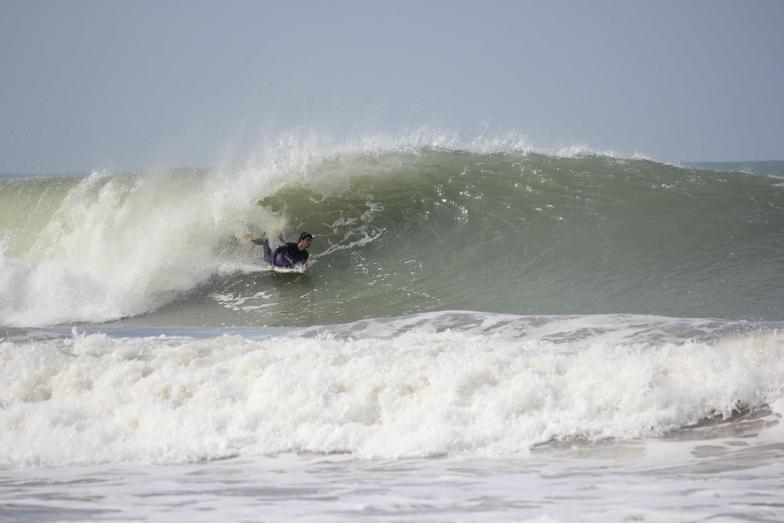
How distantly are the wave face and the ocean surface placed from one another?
0.21 feet

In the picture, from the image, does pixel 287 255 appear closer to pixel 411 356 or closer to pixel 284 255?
pixel 284 255

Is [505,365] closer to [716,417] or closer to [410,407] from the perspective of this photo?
[410,407]

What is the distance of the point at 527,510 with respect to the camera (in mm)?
4293

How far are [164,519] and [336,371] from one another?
110 inches

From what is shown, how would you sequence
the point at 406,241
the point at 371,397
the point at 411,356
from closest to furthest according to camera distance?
the point at 371,397 < the point at 411,356 < the point at 406,241

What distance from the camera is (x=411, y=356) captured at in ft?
24.1

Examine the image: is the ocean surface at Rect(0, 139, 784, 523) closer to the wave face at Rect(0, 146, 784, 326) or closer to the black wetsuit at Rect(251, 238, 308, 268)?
the wave face at Rect(0, 146, 784, 326)

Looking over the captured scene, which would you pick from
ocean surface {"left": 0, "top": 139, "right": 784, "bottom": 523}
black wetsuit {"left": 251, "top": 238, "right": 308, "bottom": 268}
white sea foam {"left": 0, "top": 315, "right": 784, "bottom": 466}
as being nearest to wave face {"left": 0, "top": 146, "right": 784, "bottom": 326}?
ocean surface {"left": 0, "top": 139, "right": 784, "bottom": 523}

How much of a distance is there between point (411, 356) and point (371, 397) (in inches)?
32.7

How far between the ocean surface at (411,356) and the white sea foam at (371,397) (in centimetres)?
2

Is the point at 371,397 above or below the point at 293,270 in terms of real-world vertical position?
below

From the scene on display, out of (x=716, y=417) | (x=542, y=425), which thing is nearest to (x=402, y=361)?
(x=542, y=425)

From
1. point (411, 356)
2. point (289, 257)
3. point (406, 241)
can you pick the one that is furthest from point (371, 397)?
point (406, 241)

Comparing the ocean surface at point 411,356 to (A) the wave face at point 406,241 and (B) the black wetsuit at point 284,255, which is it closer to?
(A) the wave face at point 406,241
